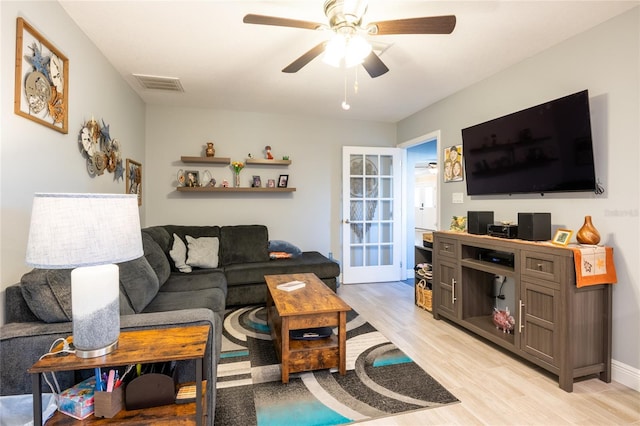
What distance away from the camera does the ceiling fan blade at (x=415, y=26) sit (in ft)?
5.51

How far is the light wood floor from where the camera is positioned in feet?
5.71

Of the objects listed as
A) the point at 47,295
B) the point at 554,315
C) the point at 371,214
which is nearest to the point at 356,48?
the point at 47,295

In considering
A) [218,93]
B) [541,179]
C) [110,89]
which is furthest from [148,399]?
[218,93]

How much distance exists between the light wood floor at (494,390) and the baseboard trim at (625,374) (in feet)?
0.17

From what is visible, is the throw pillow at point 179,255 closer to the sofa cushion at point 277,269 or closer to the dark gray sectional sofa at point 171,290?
the dark gray sectional sofa at point 171,290

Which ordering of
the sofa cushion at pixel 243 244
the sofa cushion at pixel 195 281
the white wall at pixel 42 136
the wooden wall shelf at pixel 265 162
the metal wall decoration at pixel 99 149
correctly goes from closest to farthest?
Result: the white wall at pixel 42 136 → the metal wall decoration at pixel 99 149 → the sofa cushion at pixel 195 281 → the sofa cushion at pixel 243 244 → the wooden wall shelf at pixel 265 162

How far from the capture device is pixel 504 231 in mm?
2580

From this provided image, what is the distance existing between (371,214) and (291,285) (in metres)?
2.44

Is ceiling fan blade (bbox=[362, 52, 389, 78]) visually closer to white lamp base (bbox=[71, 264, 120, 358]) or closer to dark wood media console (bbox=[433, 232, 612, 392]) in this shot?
dark wood media console (bbox=[433, 232, 612, 392])

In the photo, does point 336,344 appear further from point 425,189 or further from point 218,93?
point 425,189

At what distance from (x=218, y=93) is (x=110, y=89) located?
1.11 metres

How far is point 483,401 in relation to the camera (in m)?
1.89

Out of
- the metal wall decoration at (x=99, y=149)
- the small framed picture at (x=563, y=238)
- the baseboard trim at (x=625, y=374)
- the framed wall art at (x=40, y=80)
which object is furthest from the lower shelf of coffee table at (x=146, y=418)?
the baseboard trim at (x=625, y=374)

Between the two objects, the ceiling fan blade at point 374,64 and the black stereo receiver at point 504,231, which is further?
the black stereo receiver at point 504,231
